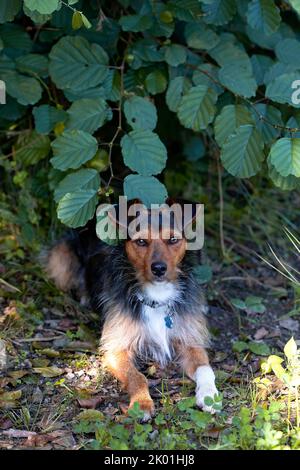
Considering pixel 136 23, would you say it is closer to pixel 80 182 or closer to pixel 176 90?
pixel 176 90

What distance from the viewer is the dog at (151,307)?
4363 millimetres

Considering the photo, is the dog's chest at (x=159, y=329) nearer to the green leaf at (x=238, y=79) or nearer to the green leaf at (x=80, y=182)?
the green leaf at (x=80, y=182)

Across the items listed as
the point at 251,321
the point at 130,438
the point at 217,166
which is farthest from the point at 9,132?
the point at 130,438

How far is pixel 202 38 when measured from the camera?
475 cm

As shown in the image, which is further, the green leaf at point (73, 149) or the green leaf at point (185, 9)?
the green leaf at point (185, 9)

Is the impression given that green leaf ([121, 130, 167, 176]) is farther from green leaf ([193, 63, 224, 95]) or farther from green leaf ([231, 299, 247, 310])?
green leaf ([231, 299, 247, 310])

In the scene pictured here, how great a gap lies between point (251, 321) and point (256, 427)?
5.43 feet

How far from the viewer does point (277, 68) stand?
4.74 meters

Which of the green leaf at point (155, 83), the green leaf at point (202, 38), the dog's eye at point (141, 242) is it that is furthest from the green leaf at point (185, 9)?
the dog's eye at point (141, 242)

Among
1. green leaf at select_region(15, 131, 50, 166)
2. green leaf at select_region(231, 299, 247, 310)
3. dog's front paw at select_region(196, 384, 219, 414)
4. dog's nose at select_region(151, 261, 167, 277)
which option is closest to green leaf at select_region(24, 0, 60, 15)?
dog's nose at select_region(151, 261, 167, 277)

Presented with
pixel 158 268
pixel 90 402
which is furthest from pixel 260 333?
pixel 90 402

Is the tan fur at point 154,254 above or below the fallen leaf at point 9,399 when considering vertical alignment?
above

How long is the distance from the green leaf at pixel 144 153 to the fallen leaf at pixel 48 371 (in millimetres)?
1254
